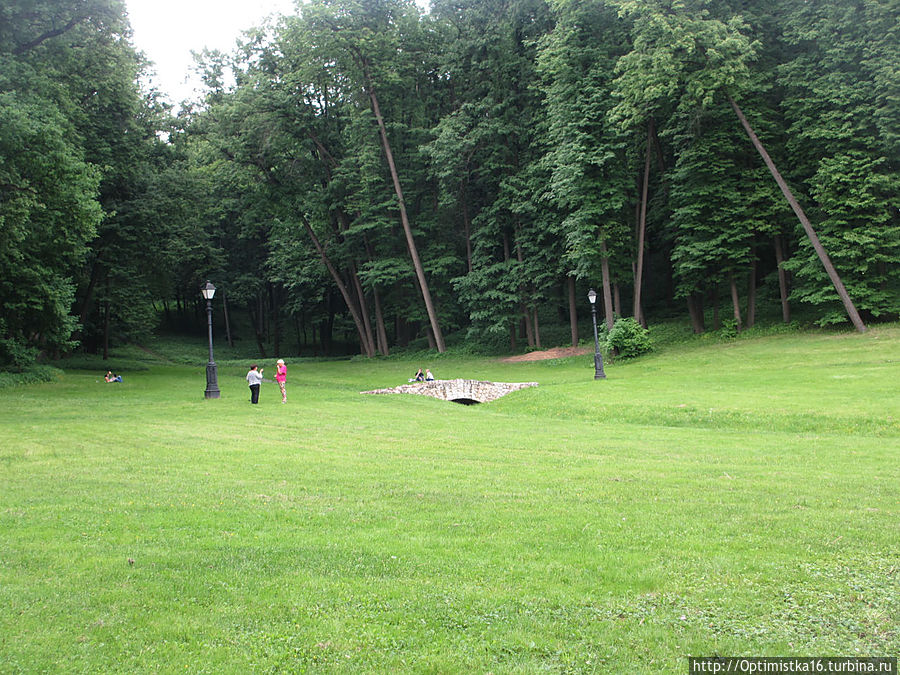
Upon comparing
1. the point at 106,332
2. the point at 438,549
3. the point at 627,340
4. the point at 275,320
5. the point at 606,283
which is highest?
the point at 275,320

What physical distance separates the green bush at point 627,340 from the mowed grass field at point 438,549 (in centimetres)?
1832

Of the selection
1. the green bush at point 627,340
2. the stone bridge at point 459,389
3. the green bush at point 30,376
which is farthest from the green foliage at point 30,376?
the green bush at point 627,340

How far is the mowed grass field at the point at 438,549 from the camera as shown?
402 cm

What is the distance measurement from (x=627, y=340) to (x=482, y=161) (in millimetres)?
16480

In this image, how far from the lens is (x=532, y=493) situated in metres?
8.04

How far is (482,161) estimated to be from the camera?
42.0m

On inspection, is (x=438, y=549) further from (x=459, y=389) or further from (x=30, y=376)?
(x=30, y=376)

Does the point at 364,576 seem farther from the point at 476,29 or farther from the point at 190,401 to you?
the point at 476,29

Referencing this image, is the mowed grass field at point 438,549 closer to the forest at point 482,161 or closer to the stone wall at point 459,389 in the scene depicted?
the stone wall at point 459,389

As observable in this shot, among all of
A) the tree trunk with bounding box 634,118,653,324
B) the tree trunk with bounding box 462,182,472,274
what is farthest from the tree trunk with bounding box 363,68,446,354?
the tree trunk with bounding box 634,118,653,324

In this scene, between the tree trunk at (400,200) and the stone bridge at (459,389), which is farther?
the tree trunk at (400,200)

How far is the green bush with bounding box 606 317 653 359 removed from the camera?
3256 cm

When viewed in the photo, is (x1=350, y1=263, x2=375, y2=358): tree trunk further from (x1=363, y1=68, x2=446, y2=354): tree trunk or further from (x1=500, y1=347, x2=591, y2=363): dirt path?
(x1=500, y1=347, x2=591, y2=363): dirt path

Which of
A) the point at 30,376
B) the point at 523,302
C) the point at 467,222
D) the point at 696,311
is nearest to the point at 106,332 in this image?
the point at 30,376
